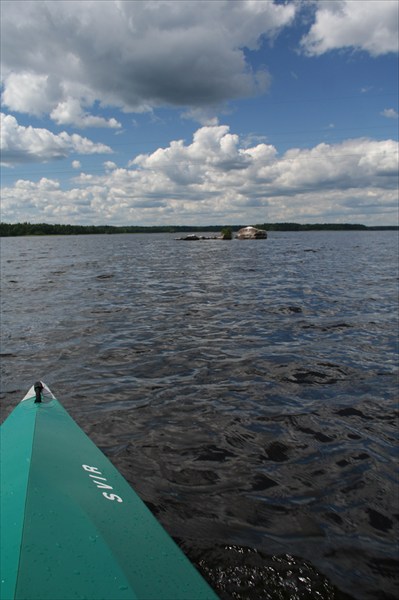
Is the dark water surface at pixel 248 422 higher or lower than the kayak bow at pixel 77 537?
lower

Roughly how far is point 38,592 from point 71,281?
2226 centimetres

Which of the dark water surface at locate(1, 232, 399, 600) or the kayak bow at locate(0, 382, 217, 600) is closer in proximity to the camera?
the kayak bow at locate(0, 382, 217, 600)

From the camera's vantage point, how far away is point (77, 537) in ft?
9.36

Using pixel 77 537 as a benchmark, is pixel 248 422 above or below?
below

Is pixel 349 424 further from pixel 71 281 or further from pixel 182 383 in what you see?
pixel 71 281

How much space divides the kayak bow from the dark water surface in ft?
2.31

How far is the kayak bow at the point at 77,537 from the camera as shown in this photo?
242 centimetres

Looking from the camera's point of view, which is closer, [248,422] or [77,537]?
[77,537]

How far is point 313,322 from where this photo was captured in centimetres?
1255

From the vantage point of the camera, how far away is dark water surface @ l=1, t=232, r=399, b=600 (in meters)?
3.62

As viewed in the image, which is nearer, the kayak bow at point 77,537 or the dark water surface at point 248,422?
the kayak bow at point 77,537

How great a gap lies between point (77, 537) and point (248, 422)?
371 cm

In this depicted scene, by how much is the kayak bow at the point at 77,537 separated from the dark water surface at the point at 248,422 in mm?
706

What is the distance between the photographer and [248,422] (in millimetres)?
6145
